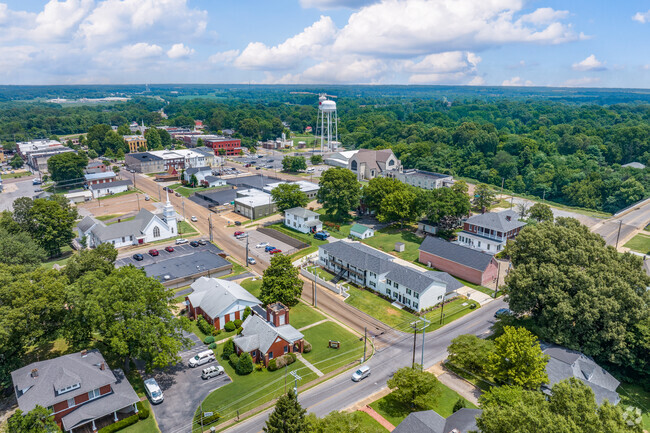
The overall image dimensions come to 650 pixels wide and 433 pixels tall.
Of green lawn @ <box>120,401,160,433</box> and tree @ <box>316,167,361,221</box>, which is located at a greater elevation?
tree @ <box>316,167,361,221</box>

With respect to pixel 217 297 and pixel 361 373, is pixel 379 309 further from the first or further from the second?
→ pixel 217 297

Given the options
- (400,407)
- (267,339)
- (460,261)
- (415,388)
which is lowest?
(400,407)

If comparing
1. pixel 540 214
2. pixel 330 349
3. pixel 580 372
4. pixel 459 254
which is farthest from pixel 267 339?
pixel 540 214

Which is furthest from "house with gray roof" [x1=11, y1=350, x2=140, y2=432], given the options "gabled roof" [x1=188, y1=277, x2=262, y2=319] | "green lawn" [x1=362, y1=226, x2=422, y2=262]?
"green lawn" [x1=362, y1=226, x2=422, y2=262]

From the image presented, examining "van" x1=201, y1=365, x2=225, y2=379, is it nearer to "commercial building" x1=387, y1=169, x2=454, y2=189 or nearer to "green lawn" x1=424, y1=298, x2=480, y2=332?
"green lawn" x1=424, y1=298, x2=480, y2=332

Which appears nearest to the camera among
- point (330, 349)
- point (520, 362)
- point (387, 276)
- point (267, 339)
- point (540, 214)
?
point (520, 362)

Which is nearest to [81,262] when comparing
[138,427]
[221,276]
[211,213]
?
[221,276]

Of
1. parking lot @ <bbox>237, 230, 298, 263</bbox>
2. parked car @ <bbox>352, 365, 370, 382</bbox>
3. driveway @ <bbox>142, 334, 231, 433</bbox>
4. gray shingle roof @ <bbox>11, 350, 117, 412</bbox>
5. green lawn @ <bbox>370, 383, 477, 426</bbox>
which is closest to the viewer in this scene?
gray shingle roof @ <bbox>11, 350, 117, 412</bbox>
